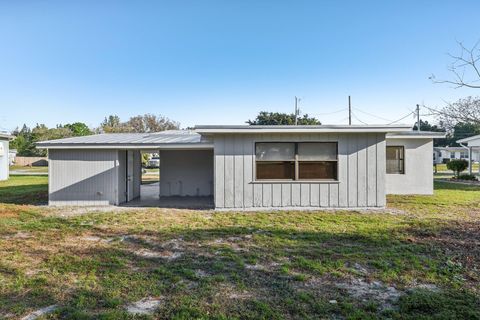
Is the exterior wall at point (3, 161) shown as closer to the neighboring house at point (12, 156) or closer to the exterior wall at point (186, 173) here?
the exterior wall at point (186, 173)

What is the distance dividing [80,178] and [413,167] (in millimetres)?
12862

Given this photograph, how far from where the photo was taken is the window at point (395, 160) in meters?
12.9

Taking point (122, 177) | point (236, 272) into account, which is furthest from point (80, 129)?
point (236, 272)

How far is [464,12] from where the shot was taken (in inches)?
320

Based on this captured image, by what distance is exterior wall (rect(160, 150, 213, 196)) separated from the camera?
12570 millimetres

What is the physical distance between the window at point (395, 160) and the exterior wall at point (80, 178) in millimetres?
10918

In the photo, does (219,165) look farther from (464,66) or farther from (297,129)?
(464,66)

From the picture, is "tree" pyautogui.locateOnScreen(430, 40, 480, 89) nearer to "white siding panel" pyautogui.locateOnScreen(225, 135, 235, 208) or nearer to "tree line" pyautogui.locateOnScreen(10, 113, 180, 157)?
"white siding panel" pyautogui.locateOnScreen(225, 135, 235, 208)

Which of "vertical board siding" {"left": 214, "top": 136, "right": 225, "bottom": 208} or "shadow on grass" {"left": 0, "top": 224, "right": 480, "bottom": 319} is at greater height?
"vertical board siding" {"left": 214, "top": 136, "right": 225, "bottom": 208}

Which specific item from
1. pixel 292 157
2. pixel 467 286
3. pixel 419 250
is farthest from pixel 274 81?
pixel 467 286

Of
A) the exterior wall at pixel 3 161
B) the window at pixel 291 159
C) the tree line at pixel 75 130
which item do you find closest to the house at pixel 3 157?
the exterior wall at pixel 3 161

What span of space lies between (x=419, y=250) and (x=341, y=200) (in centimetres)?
389

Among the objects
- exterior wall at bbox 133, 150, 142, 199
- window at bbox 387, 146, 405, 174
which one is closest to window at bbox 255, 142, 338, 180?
window at bbox 387, 146, 405, 174

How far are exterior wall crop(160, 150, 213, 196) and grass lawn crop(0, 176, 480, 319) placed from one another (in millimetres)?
4682
